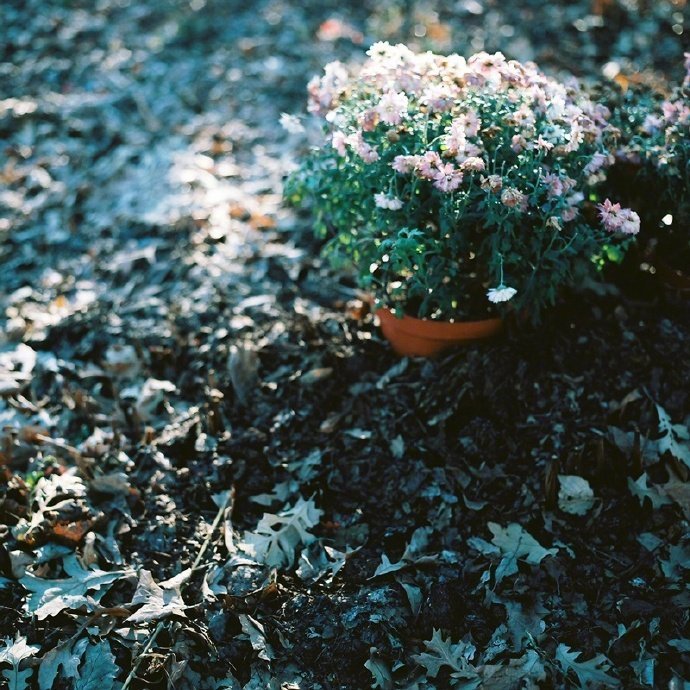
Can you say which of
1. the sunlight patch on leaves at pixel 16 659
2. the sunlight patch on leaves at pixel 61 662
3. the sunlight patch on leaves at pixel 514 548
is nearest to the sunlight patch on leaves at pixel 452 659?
the sunlight patch on leaves at pixel 514 548

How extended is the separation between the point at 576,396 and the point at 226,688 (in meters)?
1.57

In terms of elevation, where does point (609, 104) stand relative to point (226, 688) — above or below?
above

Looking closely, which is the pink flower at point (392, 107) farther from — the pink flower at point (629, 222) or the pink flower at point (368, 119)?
the pink flower at point (629, 222)

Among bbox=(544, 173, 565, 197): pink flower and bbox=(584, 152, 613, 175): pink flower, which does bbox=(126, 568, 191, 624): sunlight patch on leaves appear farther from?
bbox=(584, 152, 613, 175): pink flower

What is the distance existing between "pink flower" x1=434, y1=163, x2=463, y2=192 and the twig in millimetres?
1321

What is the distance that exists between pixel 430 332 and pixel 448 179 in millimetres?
737

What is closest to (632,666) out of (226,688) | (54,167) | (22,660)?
(226,688)

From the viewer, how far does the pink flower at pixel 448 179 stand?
7.85ft

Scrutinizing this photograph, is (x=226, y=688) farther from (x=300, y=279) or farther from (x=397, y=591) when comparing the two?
(x=300, y=279)

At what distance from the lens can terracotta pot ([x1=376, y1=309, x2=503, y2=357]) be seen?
2938 millimetres

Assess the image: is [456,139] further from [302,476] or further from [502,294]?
[302,476]

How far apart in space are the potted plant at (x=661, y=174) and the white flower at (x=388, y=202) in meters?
0.94

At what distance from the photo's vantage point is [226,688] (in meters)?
2.20

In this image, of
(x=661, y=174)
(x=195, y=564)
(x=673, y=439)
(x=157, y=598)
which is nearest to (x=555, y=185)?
(x=661, y=174)
